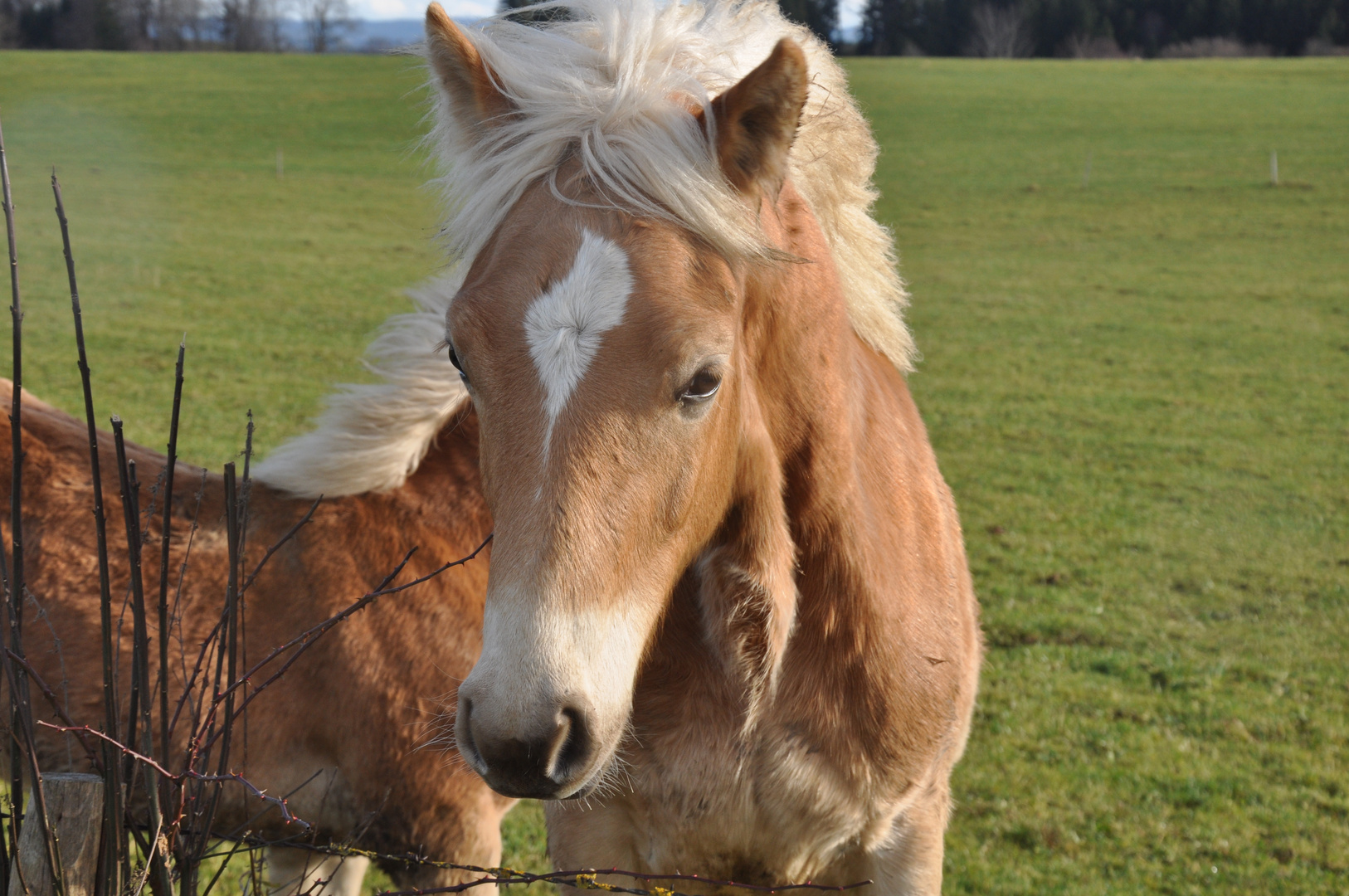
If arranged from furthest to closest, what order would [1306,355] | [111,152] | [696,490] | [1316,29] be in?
[1316,29], [111,152], [1306,355], [696,490]

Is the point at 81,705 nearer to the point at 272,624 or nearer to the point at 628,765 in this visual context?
the point at 272,624

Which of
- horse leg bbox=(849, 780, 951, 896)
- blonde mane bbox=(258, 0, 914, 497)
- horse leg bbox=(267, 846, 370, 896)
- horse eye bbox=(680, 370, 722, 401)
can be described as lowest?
horse leg bbox=(267, 846, 370, 896)

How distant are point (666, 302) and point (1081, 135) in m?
33.1

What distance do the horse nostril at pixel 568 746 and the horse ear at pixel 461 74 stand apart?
3.69 feet

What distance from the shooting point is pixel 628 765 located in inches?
84.4

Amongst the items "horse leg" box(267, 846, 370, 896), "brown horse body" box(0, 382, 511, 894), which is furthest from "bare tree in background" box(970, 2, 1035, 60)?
"horse leg" box(267, 846, 370, 896)

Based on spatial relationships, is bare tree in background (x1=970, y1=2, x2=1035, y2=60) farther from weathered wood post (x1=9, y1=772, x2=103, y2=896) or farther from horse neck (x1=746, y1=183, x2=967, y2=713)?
weathered wood post (x1=9, y1=772, x2=103, y2=896)

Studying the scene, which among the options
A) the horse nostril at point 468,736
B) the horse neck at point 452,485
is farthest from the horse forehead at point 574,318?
the horse neck at point 452,485

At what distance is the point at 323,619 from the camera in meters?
3.01

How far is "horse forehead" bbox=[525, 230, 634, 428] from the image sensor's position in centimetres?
164

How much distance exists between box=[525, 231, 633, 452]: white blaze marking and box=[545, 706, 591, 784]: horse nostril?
0.41 metres

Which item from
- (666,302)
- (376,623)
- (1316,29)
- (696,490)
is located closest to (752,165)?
(666,302)

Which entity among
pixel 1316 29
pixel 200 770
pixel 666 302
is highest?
pixel 1316 29

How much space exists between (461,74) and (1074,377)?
35.0ft
